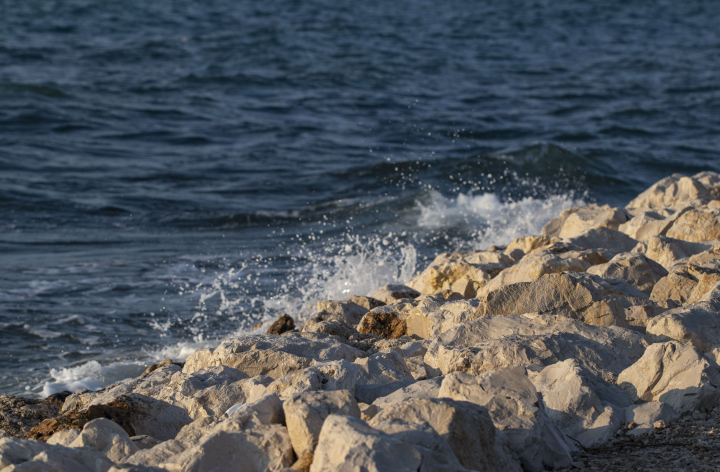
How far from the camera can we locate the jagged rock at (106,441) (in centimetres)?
250

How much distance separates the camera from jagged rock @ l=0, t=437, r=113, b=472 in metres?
2.23

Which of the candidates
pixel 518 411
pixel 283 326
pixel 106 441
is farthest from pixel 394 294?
pixel 106 441

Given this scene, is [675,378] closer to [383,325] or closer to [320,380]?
[320,380]

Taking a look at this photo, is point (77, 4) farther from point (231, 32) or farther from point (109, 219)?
point (109, 219)

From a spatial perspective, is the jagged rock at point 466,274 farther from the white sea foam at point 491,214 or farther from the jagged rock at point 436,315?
the white sea foam at point 491,214

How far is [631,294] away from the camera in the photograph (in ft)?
12.3

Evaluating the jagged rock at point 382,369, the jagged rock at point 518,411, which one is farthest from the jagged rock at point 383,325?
the jagged rock at point 518,411

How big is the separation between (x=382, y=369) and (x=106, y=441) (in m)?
1.09

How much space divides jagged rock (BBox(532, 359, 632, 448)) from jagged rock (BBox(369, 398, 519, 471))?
473 mm

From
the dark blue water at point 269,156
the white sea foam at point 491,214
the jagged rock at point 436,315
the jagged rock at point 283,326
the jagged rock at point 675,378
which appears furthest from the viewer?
the white sea foam at point 491,214

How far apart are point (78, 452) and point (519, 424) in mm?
1403

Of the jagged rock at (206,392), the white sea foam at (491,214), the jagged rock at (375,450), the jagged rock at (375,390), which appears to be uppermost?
the jagged rock at (375,450)

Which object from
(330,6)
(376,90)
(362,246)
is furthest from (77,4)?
(362,246)

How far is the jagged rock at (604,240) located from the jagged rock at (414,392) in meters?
2.69
